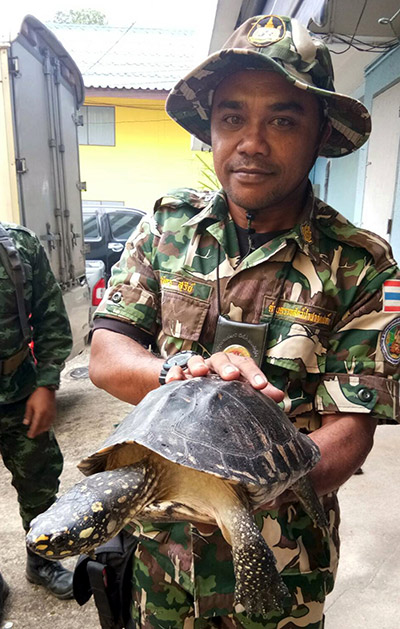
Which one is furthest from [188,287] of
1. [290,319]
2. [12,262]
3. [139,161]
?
[139,161]

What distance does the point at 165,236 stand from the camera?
1.68m

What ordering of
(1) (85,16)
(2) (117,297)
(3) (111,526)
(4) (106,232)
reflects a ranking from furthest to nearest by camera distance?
1. (1) (85,16)
2. (4) (106,232)
3. (2) (117,297)
4. (3) (111,526)

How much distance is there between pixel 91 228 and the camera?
31.3 ft

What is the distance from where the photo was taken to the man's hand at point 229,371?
1288 millimetres

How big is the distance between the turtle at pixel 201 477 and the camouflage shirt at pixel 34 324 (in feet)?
4.95

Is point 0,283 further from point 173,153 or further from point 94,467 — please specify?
point 173,153

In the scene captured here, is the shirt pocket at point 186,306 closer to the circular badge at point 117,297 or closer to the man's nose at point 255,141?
the circular badge at point 117,297

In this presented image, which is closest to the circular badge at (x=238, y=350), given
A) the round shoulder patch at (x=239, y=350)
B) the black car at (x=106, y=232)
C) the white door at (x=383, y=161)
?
the round shoulder patch at (x=239, y=350)

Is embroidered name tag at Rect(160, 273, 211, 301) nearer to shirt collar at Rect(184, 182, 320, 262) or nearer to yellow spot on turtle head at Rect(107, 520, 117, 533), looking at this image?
shirt collar at Rect(184, 182, 320, 262)

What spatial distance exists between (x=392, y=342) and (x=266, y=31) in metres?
1.07

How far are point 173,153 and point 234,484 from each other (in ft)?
56.0

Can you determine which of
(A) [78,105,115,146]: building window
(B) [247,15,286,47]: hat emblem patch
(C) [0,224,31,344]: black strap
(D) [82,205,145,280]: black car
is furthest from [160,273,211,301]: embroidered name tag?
(A) [78,105,115,146]: building window

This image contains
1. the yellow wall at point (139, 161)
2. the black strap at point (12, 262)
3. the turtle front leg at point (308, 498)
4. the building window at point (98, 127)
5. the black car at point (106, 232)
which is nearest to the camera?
the turtle front leg at point (308, 498)

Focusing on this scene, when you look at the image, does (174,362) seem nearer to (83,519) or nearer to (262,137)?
(83,519)
